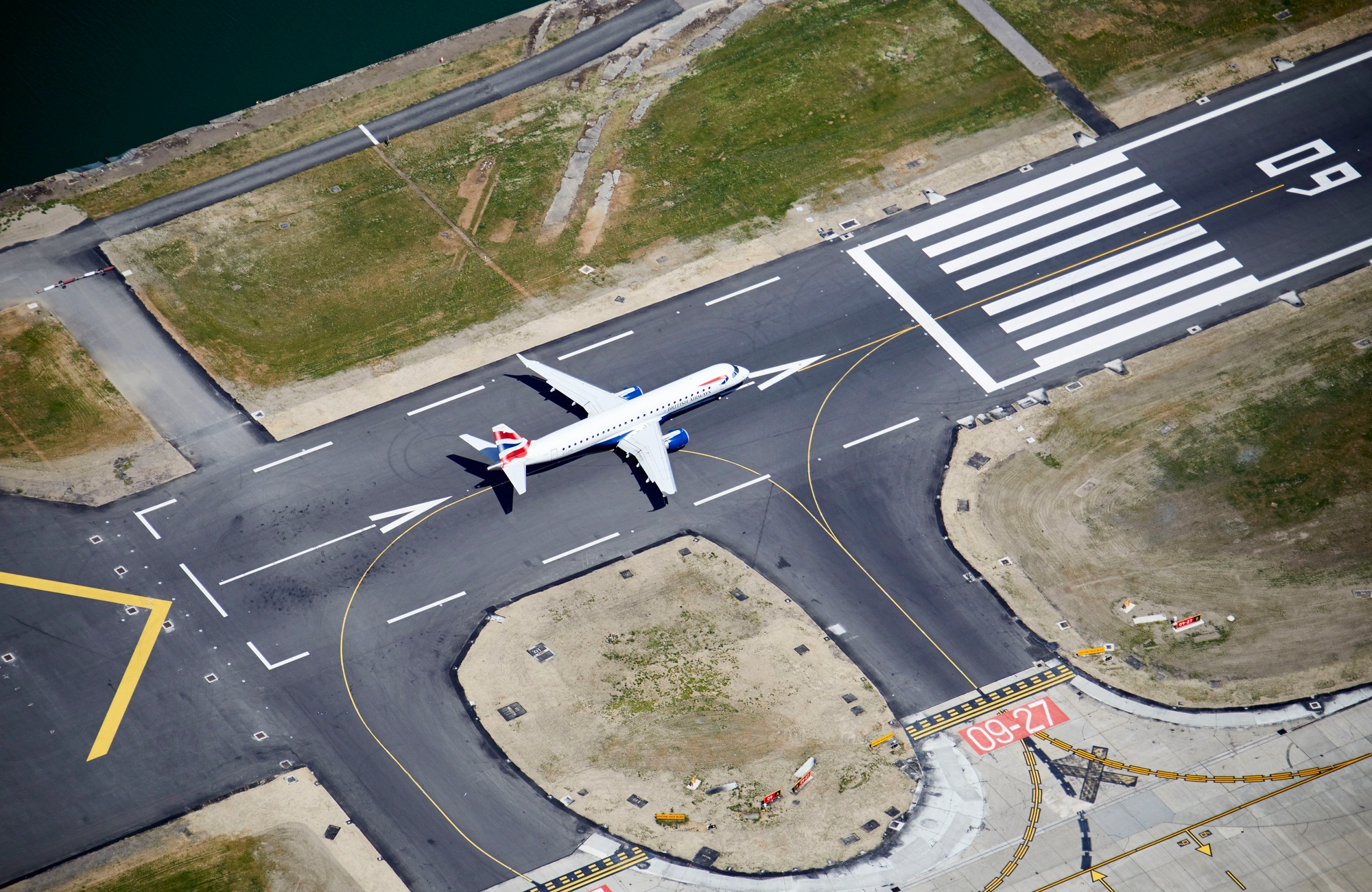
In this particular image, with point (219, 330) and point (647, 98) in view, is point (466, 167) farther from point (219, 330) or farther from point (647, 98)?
point (219, 330)

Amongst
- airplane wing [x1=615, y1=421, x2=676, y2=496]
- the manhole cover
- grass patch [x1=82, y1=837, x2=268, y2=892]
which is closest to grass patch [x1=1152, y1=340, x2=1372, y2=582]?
airplane wing [x1=615, y1=421, x2=676, y2=496]

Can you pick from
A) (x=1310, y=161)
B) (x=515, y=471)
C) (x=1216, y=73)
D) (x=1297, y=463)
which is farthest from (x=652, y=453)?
(x=1216, y=73)

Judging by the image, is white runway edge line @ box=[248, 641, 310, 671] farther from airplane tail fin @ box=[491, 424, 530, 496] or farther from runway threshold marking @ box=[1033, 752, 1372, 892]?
runway threshold marking @ box=[1033, 752, 1372, 892]

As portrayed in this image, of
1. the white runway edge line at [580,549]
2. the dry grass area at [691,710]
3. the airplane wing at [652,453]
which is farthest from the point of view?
the airplane wing at [652,453]

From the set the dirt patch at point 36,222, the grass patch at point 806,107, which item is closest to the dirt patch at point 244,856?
the grass patch at point 806,107

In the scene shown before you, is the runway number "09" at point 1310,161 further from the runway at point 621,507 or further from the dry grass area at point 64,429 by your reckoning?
the dry grass area at point 64,429

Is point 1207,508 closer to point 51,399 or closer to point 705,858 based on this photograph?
point 705,858
